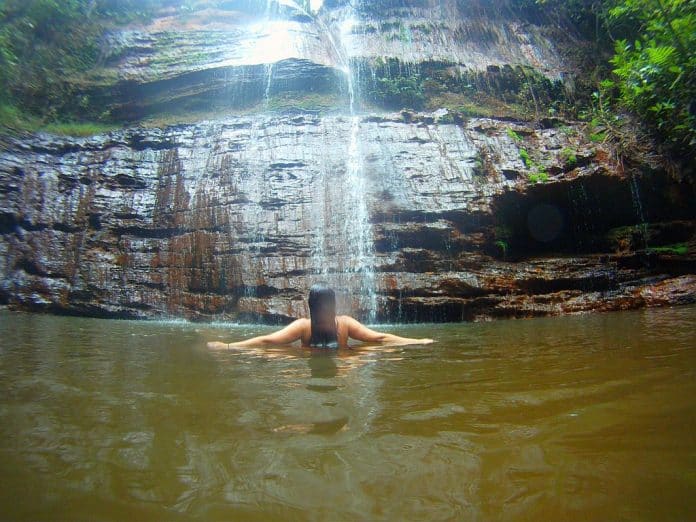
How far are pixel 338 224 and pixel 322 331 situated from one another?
5.48 meters

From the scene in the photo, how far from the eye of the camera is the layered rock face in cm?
817

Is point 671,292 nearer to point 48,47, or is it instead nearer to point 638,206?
point 638,206

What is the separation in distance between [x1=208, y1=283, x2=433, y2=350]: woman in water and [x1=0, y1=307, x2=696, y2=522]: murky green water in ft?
3.16

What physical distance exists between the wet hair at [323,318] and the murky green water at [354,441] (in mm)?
958

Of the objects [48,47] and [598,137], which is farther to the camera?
[48,47]

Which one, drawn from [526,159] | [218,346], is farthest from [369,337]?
[526,159]

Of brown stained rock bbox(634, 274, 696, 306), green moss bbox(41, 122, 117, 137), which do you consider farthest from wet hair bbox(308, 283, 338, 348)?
green moss bbox(41, 122, 117, 137)

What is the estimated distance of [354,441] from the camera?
153 centimetres

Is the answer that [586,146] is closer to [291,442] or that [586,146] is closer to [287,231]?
[287,231]

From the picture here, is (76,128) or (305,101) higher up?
(305,101)

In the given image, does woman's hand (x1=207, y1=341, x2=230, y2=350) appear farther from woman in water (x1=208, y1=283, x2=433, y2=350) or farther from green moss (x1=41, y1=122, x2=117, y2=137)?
green moss (x1=41, y1=122, x2=117, y2=137)

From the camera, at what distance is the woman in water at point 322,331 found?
3.76 meters

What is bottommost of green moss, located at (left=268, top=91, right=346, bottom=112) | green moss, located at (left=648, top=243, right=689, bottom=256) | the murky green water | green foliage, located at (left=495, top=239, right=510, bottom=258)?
the murky green water

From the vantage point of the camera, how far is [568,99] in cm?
1252
